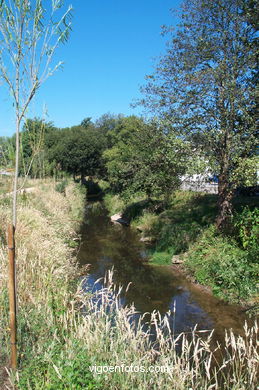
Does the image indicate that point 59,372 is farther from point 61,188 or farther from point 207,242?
point 61,188

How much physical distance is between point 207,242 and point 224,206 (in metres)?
1.40

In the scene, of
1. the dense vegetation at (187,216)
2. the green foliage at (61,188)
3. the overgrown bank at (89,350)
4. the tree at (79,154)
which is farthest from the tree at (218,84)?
the tree at (79,154)

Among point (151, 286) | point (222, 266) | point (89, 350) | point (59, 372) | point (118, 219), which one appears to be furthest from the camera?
point (118, 219)

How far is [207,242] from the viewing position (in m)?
11.3

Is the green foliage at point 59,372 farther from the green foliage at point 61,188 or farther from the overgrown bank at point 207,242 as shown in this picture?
the green foliage at point 61,188

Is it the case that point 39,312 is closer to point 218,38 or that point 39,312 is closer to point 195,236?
point 195,236

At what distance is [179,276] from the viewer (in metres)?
10.9

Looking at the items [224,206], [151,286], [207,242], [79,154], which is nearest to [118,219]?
[207,242]

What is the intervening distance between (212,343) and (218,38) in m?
8.92

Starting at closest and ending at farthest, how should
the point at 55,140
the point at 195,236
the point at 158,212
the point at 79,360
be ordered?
the point at 79,360 → the point at 195,236 → the point at 158,212 → the point at 55,140

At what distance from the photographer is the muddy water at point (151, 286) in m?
7.68

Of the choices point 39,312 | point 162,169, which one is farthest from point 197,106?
point 39,312

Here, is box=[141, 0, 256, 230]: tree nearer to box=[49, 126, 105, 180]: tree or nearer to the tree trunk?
the tree trunk

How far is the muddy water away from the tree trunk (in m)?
2.37
